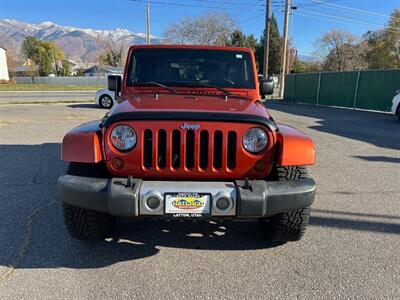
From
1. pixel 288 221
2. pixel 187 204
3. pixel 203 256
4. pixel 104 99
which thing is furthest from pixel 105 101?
pixel 187 204

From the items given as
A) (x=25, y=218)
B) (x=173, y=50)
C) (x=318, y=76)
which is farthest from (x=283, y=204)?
(x=318, y=76)

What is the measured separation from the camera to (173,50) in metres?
4.03

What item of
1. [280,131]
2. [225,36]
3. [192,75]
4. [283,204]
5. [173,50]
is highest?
[225,36]

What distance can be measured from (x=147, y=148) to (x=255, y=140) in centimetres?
84

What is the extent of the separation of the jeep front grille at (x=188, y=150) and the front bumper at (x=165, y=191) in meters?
0.15

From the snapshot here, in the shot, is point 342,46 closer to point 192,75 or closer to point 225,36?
point 225,36

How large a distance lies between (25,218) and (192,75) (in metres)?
2.38

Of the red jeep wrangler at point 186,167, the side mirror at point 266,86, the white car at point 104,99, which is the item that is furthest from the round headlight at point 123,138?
the white car at point 104,99

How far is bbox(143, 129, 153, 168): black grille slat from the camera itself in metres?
2.61

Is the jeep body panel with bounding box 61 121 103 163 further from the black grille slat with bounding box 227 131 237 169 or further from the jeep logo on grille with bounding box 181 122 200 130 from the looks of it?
the black grille slat with bounding box 227 131 237 169

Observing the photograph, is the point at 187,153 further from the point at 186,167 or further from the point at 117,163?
the point at 117,163

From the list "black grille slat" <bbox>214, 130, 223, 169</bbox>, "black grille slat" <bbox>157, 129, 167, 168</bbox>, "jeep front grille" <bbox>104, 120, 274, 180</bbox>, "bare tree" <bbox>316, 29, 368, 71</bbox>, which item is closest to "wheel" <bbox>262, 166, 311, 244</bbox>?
"jeep front grille" <bbox>104, 120, 274, 180</bbox>

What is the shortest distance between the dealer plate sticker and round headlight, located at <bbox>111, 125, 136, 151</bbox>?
20.3 inches

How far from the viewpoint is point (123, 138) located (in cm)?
265
